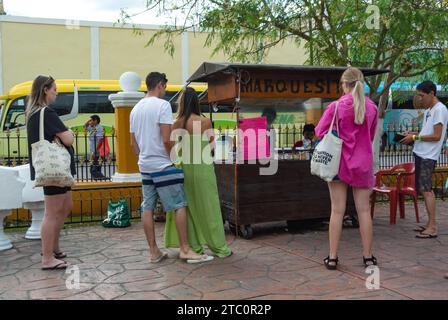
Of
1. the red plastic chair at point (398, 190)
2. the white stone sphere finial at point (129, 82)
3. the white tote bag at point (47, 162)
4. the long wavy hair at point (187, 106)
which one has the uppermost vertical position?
the white stone sphere finial at point (129, 82)

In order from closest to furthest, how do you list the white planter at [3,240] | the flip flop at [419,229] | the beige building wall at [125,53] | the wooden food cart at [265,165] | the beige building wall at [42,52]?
the white planter at [3,240] → the wooden food cart at [265,165] → the flip flop at [419,229] → the beige building wall at [42,52] → the beige building wall at [125,53]

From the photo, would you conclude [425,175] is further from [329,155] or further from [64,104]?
[64,104]

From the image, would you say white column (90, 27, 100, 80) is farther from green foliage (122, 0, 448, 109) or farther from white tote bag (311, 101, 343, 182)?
white tote bag (311, 101, 343, 182)

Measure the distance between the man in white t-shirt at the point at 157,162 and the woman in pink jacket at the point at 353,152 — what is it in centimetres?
138

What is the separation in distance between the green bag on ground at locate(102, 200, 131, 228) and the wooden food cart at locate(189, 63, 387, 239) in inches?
56.2

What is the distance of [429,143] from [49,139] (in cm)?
418

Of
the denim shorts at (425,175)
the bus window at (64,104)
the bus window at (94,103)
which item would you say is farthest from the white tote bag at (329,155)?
the bus window at (64,104)

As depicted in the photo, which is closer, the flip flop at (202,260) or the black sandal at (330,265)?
the black sandal at (330,265)

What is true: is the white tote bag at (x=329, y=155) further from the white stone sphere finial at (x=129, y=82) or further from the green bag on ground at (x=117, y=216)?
the white stone sphere finial at (x=129, y=82)

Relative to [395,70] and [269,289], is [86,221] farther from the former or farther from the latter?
[395,70]

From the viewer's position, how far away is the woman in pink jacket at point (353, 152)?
4.38 m

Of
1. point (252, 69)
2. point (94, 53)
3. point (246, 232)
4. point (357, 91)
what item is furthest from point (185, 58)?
point (357, 91)

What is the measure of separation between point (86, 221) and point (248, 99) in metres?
3.01
